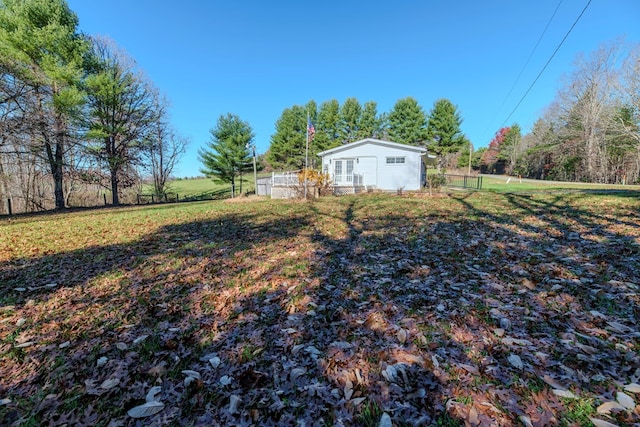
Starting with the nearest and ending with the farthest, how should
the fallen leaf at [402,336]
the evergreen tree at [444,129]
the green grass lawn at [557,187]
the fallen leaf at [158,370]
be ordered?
1. the fallen leaf at [158,370]
2. the fallen leaf at [402,336]
3. the green grass lawn at [557,187]
4. the evergreen tree at [444,129]

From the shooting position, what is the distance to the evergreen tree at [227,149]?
28.5 metres

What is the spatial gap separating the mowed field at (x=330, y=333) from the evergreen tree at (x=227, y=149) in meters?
24.2

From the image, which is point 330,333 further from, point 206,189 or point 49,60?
point 206,189

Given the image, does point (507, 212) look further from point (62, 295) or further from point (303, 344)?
point (62, 295)

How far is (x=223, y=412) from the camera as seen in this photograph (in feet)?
5.71

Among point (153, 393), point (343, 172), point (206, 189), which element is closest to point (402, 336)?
point (153, 393)

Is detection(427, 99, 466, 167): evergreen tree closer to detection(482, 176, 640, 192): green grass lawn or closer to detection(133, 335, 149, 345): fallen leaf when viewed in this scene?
detection(482, 176, 640, 192): green grass lawn

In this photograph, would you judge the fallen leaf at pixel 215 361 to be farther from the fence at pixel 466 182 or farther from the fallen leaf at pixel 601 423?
the fence at pixel 466 182

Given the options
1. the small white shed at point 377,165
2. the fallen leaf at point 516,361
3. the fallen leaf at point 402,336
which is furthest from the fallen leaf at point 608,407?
the small white shed at point 377,165

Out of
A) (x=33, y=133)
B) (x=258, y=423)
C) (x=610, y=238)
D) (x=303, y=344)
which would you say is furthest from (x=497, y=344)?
(x=33, y=133)

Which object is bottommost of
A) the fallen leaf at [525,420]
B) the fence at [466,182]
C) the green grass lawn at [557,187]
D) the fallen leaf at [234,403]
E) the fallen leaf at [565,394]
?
the fallen leaf at [234,403]

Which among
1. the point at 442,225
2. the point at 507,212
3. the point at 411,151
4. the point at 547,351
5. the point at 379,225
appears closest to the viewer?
the point at 547,351

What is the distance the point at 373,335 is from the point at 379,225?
4.64m

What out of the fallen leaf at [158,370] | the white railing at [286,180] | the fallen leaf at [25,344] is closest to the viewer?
the fallen leaf at [158,370]
